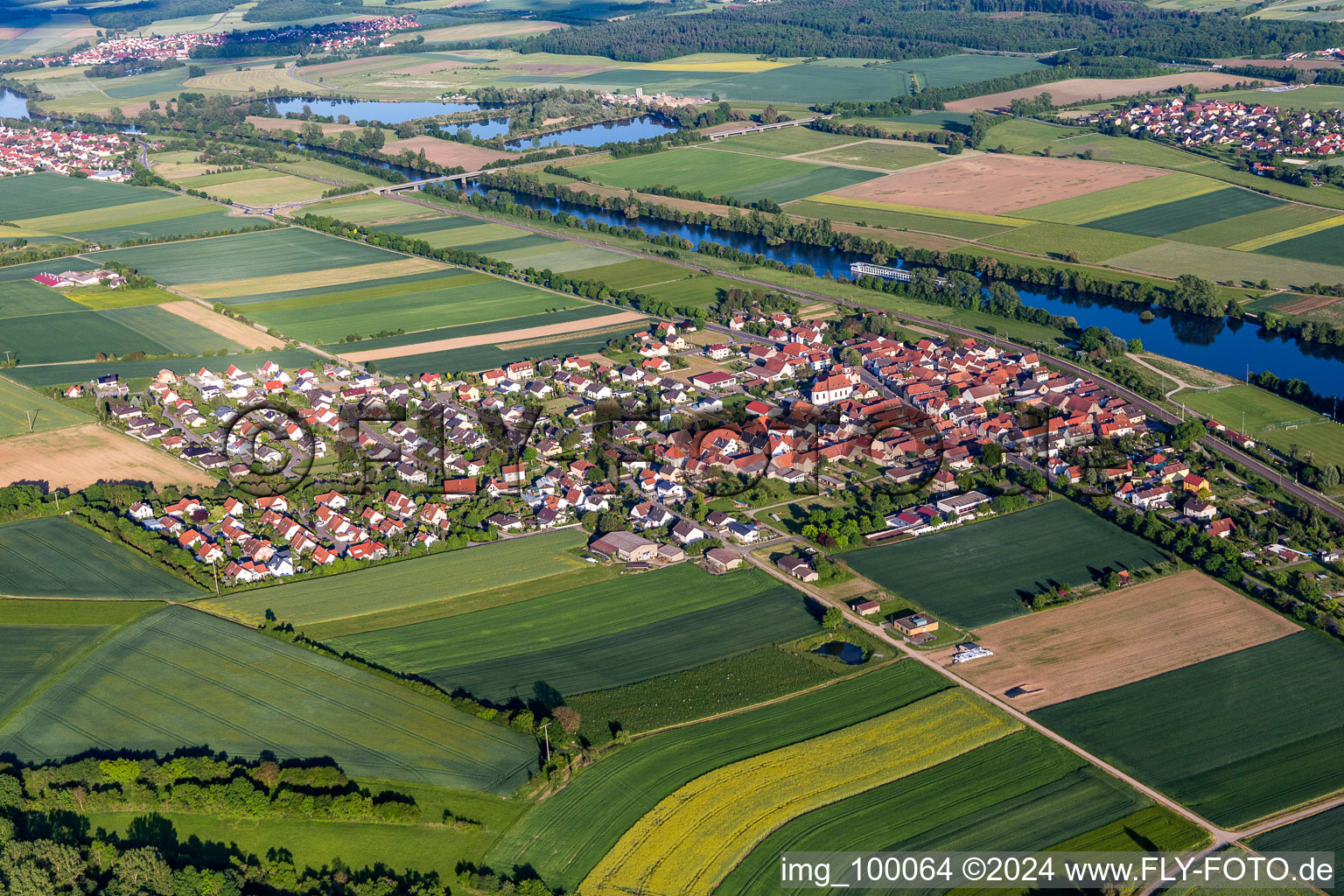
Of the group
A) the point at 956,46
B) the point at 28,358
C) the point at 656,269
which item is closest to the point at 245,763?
the point at 28,358

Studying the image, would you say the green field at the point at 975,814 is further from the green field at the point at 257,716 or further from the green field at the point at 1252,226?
the green field at the point at 1252,226

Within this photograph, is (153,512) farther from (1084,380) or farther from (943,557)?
(1084,380)

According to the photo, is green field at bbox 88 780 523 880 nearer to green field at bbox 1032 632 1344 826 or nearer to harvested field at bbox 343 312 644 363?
green field at bbox 1032 632 1344 826

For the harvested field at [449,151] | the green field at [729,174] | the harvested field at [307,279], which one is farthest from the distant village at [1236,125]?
the harvested field at [307,279]

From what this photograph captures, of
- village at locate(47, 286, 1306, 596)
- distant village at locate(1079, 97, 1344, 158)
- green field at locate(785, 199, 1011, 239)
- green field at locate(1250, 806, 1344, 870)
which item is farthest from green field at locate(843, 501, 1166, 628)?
distant village at locate(1079, 97, 1344, 158)

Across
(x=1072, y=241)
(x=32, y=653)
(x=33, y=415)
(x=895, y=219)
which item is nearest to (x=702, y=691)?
(x=32, y=653)
